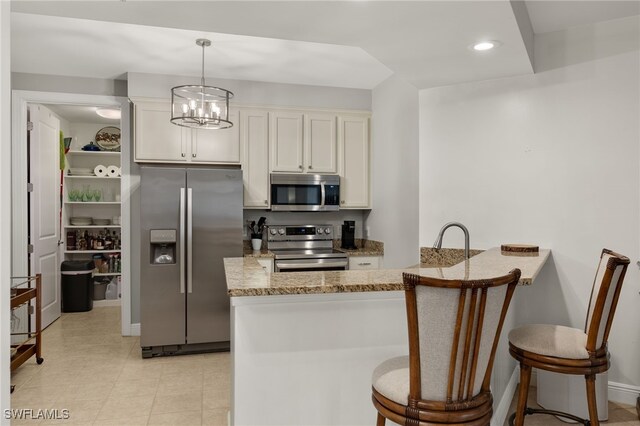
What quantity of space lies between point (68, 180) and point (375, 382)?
5.76m

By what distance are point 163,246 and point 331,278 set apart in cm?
247

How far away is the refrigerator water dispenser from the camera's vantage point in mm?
3812

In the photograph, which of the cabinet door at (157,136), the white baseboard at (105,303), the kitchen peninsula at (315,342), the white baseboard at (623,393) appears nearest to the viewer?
the kitchen peninsula at (315,342)

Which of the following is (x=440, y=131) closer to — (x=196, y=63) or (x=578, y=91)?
(x=578, y=91)

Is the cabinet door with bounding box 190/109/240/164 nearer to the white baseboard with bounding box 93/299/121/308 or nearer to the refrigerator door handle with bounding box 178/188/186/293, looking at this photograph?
the refrigerator door handle with bounding box 178/188/186/293

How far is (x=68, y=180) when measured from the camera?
19.4ft

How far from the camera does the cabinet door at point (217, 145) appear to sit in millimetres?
4230

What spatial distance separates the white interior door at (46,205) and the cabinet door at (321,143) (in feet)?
8.93

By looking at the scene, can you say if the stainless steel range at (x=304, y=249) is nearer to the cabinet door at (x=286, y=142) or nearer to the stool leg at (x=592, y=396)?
the cabinet door at (x=286, y=142)

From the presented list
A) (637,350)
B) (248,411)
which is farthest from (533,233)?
(248,411)

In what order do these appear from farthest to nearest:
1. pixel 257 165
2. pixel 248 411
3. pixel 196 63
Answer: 1. pixel 257 165
2. pixel 196 63
3. pixel 248 411

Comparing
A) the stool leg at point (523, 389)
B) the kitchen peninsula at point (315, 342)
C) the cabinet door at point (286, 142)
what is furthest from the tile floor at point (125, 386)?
the cabinet door at point (286, 142)

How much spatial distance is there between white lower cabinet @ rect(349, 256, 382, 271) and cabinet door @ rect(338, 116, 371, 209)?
59 cm

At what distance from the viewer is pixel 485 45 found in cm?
257
